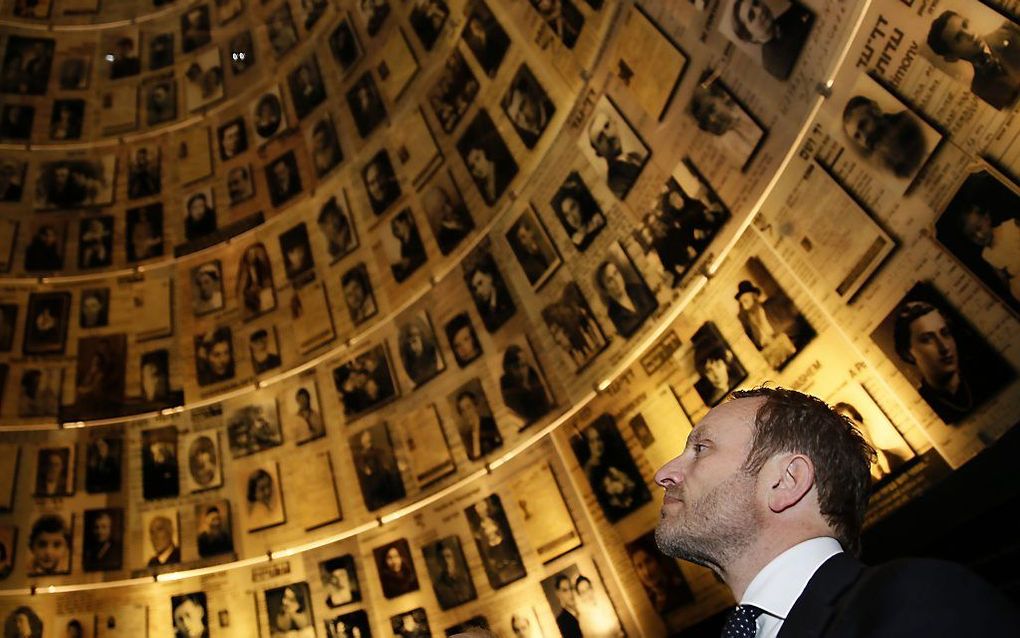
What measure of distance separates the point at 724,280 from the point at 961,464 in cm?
289

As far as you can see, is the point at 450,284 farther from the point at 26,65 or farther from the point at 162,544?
the point at 26,65

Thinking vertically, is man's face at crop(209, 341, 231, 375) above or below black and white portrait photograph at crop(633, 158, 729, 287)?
above

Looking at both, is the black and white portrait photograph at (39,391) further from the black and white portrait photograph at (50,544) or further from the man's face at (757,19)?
the man's face at (757,19)

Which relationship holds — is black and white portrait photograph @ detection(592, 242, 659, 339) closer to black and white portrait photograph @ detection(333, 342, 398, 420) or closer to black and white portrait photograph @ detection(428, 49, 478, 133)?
black and white portrait photograph @ detection(428, 49, 478, 133)

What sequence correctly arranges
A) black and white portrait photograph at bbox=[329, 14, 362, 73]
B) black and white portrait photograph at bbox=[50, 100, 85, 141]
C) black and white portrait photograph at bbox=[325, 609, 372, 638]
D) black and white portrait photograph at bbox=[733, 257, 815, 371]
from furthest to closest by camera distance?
black and white portrait photograph at bbox=[50, 100, 85, 141] → black and white portrait photograph at bbox=[329, 14, 362, 73] → black and white portrait photograph at bbox=[325, 609, 372, 638] → black and white portrait photograph at bbox=[733, 257, 815, 371]

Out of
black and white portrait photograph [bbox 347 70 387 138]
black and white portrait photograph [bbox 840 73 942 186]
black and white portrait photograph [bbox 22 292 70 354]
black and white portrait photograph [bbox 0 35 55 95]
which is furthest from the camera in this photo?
black and white portrait photograph [bbox 0 35 55 95]

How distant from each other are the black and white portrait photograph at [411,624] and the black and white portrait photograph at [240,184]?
779cm

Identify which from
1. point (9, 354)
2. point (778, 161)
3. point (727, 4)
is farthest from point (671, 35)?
point (9, 354)

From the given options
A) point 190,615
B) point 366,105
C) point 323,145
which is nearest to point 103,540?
point 190,615

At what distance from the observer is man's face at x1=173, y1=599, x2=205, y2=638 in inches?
473

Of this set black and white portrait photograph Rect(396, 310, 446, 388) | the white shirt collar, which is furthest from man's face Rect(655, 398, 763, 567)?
black and white portrait photograph Rect(396, 310, 446, 388)

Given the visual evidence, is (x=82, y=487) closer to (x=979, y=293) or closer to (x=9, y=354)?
(x=9, y=354)

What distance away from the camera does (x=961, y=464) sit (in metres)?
5.58

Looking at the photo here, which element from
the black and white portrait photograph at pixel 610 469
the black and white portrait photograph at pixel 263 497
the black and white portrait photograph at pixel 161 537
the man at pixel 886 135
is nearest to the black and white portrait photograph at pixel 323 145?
the black and white portrait photograph at pixel 263 497
